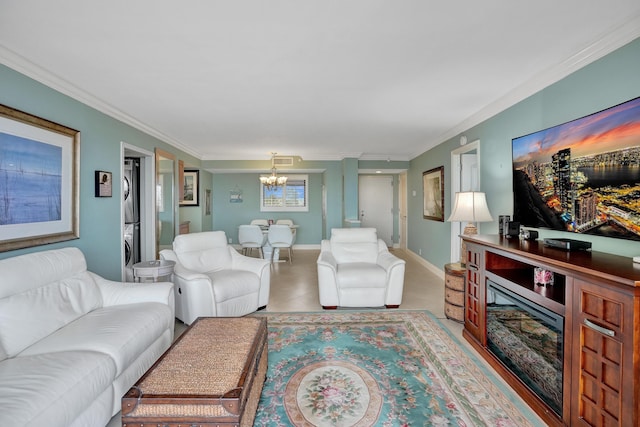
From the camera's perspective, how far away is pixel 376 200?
7.88m

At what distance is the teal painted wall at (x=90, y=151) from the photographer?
2224mm

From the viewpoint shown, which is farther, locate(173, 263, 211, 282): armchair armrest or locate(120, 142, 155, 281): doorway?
locate(120, 142, 155, 281): doorway

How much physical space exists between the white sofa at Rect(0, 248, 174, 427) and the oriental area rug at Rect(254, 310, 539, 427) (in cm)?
84

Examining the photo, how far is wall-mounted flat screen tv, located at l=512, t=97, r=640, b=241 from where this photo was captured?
1.74 metres

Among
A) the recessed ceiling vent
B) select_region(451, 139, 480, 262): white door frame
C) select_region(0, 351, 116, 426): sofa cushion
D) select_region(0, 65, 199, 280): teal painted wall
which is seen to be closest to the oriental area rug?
select_region(0, 351, 116, 426): sofa cushion

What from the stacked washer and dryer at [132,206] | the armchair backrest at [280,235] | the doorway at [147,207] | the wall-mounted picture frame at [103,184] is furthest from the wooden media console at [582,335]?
the stacked washer and dryer at [132,206]

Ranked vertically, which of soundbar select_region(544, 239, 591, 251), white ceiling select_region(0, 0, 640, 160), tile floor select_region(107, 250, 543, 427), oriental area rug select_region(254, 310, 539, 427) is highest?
white ceiling select_region(0, 0, 640, 160)

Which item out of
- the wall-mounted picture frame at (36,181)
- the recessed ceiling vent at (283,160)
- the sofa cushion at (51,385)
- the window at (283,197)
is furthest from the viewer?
the window at (283,197)

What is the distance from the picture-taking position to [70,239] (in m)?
2.65

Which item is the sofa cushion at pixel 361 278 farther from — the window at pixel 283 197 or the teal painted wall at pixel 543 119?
the window at pixel 283 197

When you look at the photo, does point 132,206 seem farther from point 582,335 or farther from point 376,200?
point 376,200

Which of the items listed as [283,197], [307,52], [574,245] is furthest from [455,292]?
[283,197]

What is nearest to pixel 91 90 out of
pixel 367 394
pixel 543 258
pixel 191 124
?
pixel 191 124

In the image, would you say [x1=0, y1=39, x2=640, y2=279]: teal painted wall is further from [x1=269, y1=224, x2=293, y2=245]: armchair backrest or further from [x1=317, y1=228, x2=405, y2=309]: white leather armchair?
[x1=269, y1=224, x2=293, y2=245]: armchair backrest
